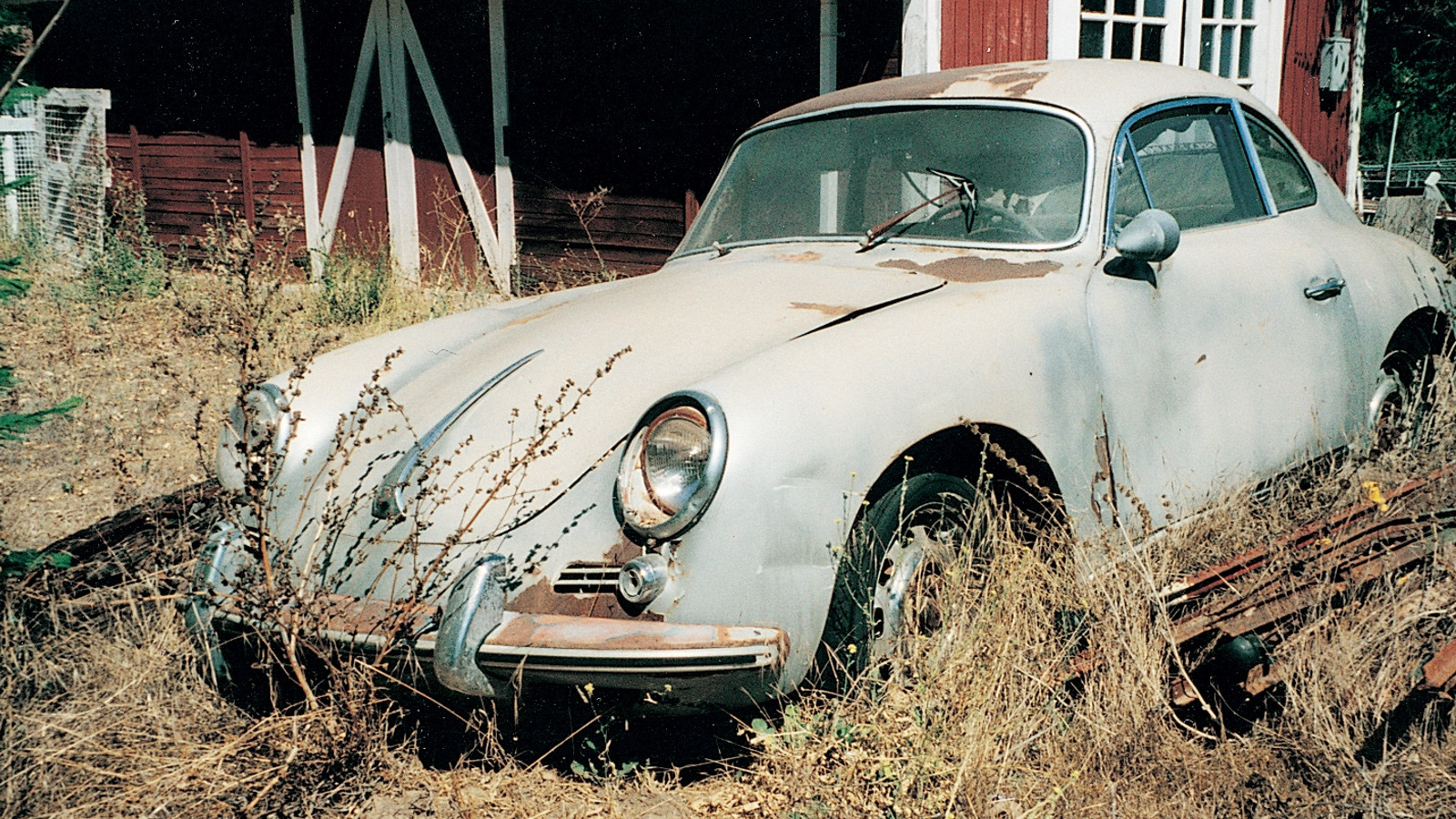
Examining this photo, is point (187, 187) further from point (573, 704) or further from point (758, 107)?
point (573, 704)

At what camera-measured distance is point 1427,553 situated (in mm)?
3006

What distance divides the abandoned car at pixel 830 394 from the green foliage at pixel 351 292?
4037 millimetres

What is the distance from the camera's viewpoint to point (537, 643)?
92.1 inches

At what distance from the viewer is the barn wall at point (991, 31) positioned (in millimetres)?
6918

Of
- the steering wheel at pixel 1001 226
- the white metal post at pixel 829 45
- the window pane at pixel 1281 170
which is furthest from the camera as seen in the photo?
the white metal post at pixel 829 45

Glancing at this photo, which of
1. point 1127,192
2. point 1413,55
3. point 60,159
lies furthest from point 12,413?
point 1413,55

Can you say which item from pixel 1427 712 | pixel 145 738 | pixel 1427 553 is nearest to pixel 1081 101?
pixel 1427 553

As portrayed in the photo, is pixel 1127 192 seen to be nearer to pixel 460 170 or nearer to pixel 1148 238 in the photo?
pixel 1148 238

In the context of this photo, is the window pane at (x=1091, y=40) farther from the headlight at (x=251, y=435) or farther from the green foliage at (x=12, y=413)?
the green foliage at (x=12, y=413)

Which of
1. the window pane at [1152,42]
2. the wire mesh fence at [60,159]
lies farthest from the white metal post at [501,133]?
the window pane at [1152,42]

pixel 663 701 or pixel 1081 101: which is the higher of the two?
pixel 1081 101

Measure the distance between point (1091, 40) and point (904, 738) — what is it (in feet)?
22.1

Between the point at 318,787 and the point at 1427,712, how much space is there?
2.37 m

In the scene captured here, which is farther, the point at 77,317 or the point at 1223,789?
the point at 77,317
